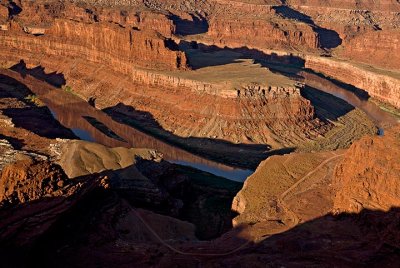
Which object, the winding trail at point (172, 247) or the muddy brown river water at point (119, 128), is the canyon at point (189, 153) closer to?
the winding trail at point (172, 247)

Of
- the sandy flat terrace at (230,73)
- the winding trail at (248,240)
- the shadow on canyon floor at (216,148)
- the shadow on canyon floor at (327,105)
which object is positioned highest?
the sandy flat terrace at (230,73)

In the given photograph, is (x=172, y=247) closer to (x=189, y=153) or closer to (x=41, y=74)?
(x=189, y=153)

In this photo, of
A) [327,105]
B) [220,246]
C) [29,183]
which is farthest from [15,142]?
[327,105]

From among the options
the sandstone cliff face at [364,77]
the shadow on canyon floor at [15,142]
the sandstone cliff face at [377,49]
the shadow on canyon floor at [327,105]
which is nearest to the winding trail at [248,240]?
the shadow on canyon floor at [15,142]

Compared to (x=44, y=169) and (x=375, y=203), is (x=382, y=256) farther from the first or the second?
(x=44, y=169)

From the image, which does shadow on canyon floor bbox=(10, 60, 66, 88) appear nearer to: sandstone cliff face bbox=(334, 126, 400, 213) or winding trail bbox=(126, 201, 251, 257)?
winding trail bbox=(126, 201, 251, 257)
